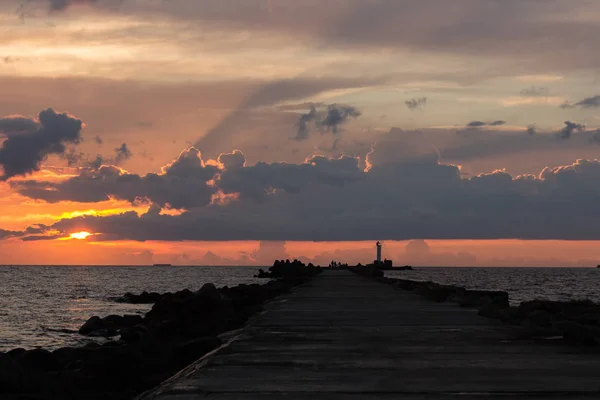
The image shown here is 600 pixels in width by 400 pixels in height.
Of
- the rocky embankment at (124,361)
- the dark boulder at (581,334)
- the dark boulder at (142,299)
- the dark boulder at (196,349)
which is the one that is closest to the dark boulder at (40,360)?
the rocky embankment at (124,361)

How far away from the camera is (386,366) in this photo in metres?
8.60

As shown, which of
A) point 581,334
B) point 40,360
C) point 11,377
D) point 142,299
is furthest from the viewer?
point 142,299

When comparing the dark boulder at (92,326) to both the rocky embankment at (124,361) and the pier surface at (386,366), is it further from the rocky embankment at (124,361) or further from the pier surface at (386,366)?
the pier surface at (386,366)

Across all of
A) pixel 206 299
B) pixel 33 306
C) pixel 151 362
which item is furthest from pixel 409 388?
pixel 33 306

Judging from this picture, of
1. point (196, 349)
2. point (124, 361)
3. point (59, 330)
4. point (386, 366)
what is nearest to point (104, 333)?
point (59, 330)

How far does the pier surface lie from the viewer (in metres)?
6.95

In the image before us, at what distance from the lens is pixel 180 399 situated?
6.61 m

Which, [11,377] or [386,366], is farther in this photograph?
[11,377]

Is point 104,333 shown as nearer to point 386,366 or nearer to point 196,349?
point 196,349

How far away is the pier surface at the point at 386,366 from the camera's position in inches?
274

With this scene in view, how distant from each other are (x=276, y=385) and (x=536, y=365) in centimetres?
318

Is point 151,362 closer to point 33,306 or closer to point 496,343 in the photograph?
point 496,343

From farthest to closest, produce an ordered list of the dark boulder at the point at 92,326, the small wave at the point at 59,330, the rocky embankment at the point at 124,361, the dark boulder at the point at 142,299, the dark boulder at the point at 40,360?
1. the dark boulder at the point at 142,299
2. the small wave at the point at 59,330
3. the dark boulder at the point at 92,326
4. the dark boulder at the point at 40,360
5. the rocky embankment at the point at 124,361

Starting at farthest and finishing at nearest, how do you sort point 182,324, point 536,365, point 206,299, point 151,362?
1. point 206,299
2. point 182,324
3. point 151,362
4. point 536,365
